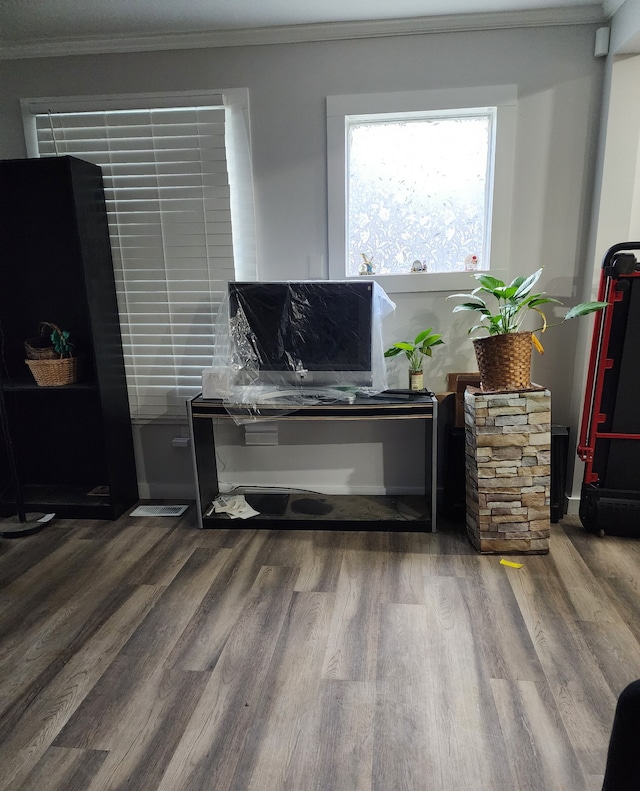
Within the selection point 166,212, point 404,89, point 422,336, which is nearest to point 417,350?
point 422,336

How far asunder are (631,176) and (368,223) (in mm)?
1263

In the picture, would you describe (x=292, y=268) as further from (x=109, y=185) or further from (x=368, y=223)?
(x=109, y=185)

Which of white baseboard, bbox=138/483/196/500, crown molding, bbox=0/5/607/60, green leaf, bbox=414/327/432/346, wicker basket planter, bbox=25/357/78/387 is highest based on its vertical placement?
crown molding, bbox=0/5/607/60

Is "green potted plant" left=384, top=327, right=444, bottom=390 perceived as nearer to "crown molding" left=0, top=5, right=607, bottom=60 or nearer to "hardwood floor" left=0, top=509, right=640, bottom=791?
"hardwood floor" left=0, top=509, right=640, bottom=791

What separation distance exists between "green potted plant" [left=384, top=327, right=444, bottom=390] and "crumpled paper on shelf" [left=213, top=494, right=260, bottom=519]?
1.11 metres

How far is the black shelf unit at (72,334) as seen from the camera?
2629mm

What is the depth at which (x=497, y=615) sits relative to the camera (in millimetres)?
1919

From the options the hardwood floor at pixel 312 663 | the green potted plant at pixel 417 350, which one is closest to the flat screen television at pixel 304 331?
the green potted plant at pixel 417 350

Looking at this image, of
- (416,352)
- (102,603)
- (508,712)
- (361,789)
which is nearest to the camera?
(361,789)

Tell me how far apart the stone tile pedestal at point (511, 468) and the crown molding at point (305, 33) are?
1767mm

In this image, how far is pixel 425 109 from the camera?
251 centimetres

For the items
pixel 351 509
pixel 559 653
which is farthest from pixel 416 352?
pixel 559 653

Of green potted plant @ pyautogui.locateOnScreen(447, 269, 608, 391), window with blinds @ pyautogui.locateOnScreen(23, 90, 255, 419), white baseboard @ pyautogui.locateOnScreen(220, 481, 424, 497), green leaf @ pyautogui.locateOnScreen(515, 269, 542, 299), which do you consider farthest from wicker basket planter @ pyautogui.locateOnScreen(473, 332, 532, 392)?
window with blinds @ pyautogui.locateOnScreen(23, 90, 255, 419)

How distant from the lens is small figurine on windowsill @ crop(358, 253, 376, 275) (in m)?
2.71
